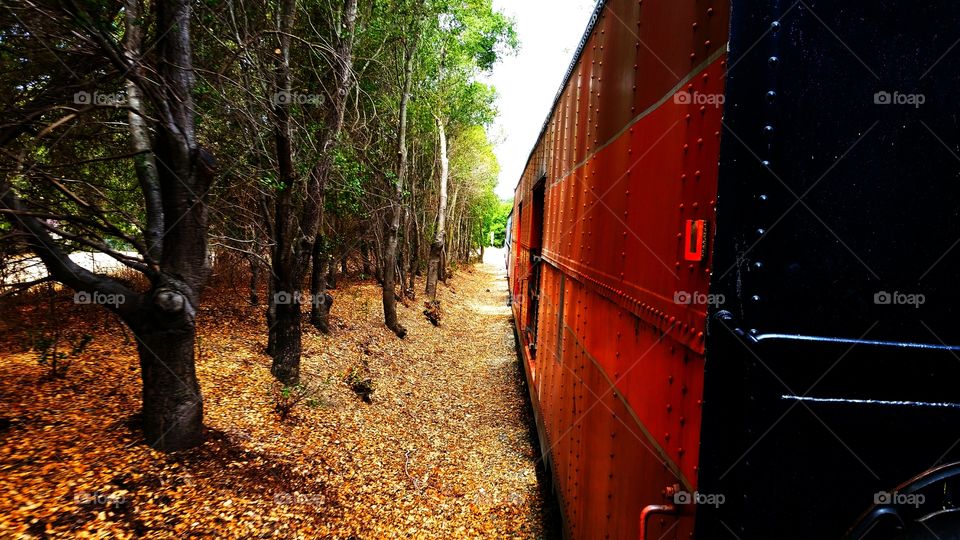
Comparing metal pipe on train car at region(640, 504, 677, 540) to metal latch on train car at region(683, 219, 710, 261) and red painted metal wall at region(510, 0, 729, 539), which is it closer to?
red painted metal wall at region(510, 0, 729, 539)

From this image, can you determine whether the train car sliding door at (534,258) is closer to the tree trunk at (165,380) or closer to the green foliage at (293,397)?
the green foliage at (293,397)

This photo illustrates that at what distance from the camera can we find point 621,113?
93.4 inches

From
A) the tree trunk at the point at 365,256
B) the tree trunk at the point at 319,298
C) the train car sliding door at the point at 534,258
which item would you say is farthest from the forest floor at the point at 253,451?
the tree trunk at the point at 365,256

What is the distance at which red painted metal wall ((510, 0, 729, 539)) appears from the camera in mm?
1409

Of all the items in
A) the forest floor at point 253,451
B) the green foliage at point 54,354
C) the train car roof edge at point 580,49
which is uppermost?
the train car roof edge at point 580,49

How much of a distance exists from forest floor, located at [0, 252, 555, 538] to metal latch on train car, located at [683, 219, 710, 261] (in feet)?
14.5

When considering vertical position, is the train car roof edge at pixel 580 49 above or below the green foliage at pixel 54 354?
above

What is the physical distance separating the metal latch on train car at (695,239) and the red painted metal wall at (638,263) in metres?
0.02

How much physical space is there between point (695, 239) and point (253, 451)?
5.43 meters

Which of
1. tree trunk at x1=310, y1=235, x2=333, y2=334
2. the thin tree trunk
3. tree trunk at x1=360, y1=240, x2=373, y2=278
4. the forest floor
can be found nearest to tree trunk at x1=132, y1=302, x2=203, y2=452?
the forest floor

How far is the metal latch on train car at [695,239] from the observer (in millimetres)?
1339

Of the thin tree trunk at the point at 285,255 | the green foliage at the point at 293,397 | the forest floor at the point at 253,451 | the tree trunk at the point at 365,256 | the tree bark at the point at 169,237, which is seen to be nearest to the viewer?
the forest floor at the point at 253,451

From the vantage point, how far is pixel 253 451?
5.04 metres

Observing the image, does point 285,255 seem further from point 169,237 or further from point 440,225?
point 440,225
